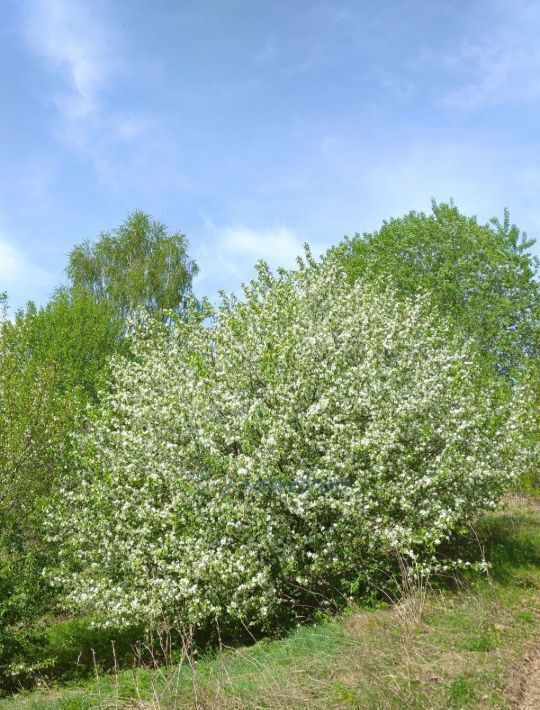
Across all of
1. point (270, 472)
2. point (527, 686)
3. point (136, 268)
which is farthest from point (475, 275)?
point (527, 686)

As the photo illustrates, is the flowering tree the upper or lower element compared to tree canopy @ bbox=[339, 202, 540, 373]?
lower

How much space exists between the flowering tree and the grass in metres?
1.52

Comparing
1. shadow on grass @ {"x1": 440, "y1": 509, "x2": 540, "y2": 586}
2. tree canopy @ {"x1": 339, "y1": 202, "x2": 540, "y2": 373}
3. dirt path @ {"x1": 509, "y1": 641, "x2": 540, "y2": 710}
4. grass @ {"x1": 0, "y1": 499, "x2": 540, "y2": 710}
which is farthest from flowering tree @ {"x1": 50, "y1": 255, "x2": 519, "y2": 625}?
tree canopy @ {"x1": 339, "y1": 202, "x2": 540, "y2": 373}

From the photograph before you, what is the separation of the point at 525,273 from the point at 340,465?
28.0 meters

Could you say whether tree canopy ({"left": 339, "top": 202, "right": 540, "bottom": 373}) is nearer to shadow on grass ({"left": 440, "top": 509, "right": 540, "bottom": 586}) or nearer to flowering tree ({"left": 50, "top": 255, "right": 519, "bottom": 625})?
shadow on grass ({"left": 440, "top": 509, "right": 540, "bottom": 586})

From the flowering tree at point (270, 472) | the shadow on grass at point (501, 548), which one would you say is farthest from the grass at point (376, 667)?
the flowering tree at point (270, 472)

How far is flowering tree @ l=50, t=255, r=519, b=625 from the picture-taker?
1449 centimetres

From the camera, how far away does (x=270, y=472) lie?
558 inches

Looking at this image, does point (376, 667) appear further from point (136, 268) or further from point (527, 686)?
point (136, 268)

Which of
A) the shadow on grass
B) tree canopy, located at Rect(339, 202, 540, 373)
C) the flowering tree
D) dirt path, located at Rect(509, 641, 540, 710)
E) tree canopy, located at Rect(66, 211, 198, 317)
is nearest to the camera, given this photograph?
dirt path, located at Rect(509, 641, 540, 710)

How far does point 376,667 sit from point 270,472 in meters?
5.57

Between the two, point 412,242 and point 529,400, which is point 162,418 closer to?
point 529,400

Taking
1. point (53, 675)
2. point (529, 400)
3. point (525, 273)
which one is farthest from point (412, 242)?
point (53, 675)

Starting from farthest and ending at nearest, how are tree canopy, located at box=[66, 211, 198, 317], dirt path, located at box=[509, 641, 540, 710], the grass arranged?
tree canopy, located at box=[66, 211, 198, 317] < dirt path, located at box=[509, 641, 540, 710] < the grass
